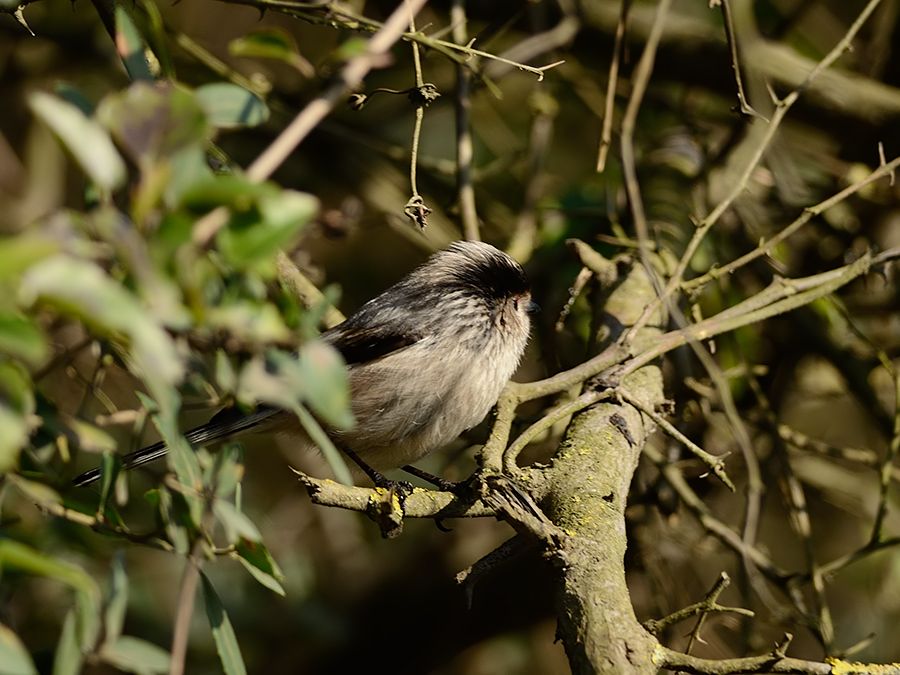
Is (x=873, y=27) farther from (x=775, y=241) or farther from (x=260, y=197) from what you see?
(x=260, y=197)

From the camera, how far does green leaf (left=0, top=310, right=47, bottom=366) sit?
121cm

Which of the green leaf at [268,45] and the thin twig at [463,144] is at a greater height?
the green leaf at [268,45]

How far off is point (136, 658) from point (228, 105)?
0.86 metres

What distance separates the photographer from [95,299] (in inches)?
46.7

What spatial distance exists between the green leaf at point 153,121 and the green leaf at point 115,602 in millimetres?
673

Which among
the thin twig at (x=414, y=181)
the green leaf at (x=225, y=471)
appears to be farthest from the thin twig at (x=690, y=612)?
the thin twig at (x=414, y=181)

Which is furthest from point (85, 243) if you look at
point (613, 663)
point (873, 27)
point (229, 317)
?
point (873, 27)

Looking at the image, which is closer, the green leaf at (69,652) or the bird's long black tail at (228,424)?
the green leaf at (69,652)

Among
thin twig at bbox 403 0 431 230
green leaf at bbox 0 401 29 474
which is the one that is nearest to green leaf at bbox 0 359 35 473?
green leaf at bbox 0 401 29 474

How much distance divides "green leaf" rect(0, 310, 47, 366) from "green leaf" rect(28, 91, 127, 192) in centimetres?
21

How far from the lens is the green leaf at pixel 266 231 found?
1385mm

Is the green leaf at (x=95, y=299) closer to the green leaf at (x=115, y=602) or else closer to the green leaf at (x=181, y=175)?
the green leaf at (x=181, y=175)

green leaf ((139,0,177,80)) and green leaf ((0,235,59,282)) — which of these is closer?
green leaf ((0,235,59,282))

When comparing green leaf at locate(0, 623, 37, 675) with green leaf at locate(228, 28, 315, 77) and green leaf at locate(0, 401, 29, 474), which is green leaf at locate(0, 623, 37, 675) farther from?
green leaf at locate(228, 28, 315, 77)
